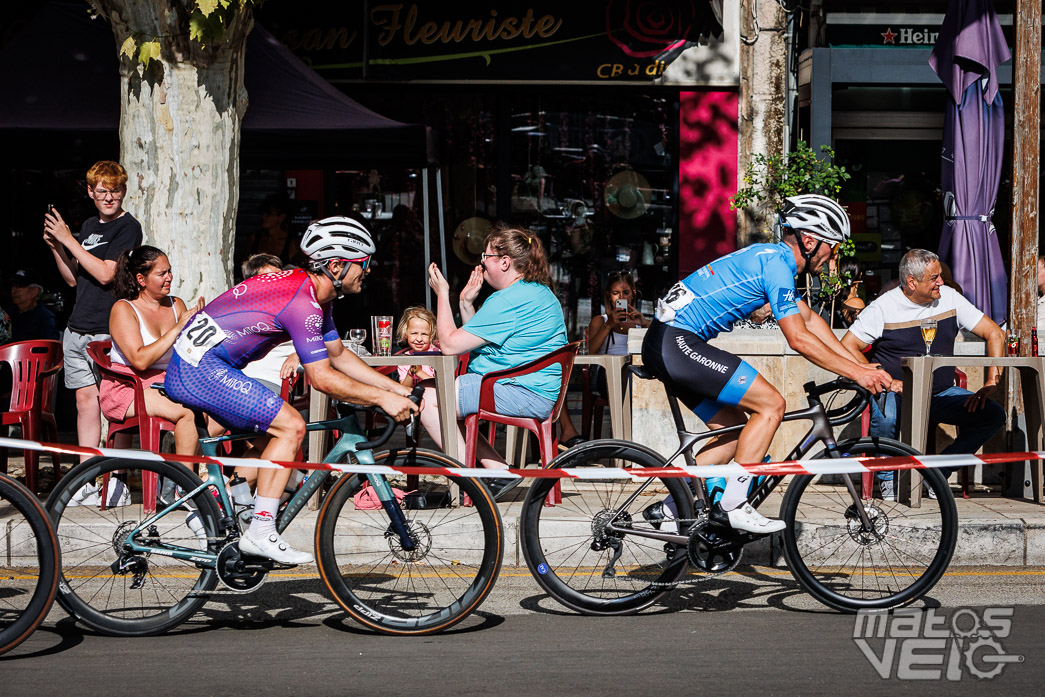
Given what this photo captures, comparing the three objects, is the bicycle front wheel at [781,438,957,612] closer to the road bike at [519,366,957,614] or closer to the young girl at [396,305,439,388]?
the road bike at [519,366,957,614]

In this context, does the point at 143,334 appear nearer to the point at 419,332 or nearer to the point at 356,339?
the point at 356,339

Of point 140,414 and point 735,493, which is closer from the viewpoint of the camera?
point 735,493

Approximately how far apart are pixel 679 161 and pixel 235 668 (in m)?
8.94

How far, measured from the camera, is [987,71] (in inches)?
370

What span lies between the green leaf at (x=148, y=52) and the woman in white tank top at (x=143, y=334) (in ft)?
5.04

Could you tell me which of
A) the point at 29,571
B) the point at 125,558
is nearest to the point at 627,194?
the point at 125,558

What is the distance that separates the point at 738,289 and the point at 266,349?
6.80 ft

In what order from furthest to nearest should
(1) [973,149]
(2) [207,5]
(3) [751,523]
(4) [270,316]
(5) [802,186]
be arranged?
(5) [802,186], (1) [973,149], (2) [207,5], (3) [751,523], (4) [270,316]

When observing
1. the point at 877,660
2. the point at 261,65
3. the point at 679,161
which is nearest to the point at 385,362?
the point at 877,660

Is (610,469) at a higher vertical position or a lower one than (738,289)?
lower
